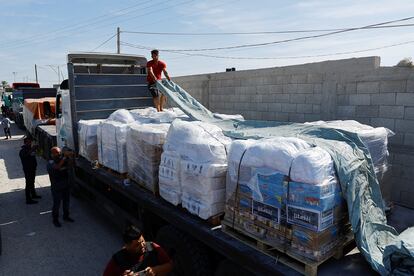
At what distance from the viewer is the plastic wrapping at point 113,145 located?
5.07m

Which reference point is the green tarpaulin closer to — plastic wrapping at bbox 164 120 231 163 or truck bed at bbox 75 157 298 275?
plastic wrapping at bbox 164 120 231 163

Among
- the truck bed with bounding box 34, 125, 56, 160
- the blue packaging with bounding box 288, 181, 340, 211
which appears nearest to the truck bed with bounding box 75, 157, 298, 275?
the blue packaging with bounding box 288, 181, 340, 211

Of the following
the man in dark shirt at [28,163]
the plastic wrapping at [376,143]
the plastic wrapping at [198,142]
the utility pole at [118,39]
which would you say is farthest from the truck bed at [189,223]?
the utility pole at [118,39]

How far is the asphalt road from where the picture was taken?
4750 mm

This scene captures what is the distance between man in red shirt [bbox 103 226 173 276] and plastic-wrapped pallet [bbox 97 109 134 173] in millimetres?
2432

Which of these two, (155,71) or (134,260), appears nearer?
(134,260)

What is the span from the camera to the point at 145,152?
430 cm

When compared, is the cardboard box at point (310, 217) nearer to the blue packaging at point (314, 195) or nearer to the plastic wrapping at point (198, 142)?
the blue packaging at point (314, 195)

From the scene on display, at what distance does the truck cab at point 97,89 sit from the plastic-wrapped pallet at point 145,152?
2725 mm

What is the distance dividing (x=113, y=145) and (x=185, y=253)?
2.41 m

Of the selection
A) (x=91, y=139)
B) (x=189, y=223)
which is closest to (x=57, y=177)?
(x=91, y=139)

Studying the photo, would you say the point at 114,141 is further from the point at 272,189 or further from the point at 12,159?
the point at 12,159

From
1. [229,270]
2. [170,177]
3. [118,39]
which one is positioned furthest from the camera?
[118,39]

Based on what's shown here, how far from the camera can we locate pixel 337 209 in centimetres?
261
